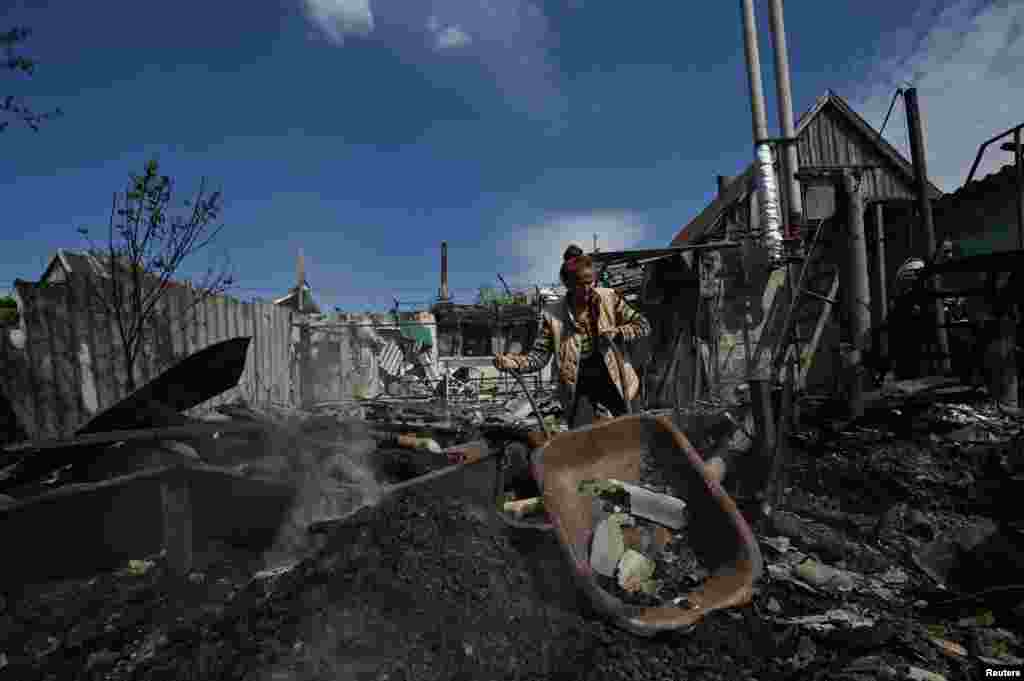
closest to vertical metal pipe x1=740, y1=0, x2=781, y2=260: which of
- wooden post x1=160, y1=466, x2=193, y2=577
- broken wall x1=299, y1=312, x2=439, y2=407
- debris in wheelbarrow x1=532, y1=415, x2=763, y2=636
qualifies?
debris in wheelbarrow x1=532, y1=415, x2=763, y2=636

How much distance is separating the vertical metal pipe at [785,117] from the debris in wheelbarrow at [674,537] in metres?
5.74

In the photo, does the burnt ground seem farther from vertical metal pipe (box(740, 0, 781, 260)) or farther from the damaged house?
vertical metal pipe (box(740, 0, 781, 260))

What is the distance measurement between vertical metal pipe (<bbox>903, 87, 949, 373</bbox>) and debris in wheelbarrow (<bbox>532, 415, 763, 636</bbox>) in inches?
186

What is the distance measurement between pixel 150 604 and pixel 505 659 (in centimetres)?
183

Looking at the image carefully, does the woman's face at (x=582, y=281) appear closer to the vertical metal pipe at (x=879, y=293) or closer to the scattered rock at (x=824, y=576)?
the scattered rock at (x=824, y=576)

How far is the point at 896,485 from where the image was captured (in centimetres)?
393

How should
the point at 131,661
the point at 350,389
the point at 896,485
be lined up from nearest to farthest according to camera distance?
the point at 131,661
the point at 896,485
the point at 350,389

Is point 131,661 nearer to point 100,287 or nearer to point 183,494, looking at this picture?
point 183,494

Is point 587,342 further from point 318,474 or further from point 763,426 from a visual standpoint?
point 318,474

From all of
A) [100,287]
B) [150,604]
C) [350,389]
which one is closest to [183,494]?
[150,604]

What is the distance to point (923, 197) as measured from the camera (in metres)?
7.70

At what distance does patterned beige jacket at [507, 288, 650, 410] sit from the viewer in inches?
162

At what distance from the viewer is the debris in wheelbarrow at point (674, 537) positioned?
2096 mm

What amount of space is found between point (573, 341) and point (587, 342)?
0.37 ft
